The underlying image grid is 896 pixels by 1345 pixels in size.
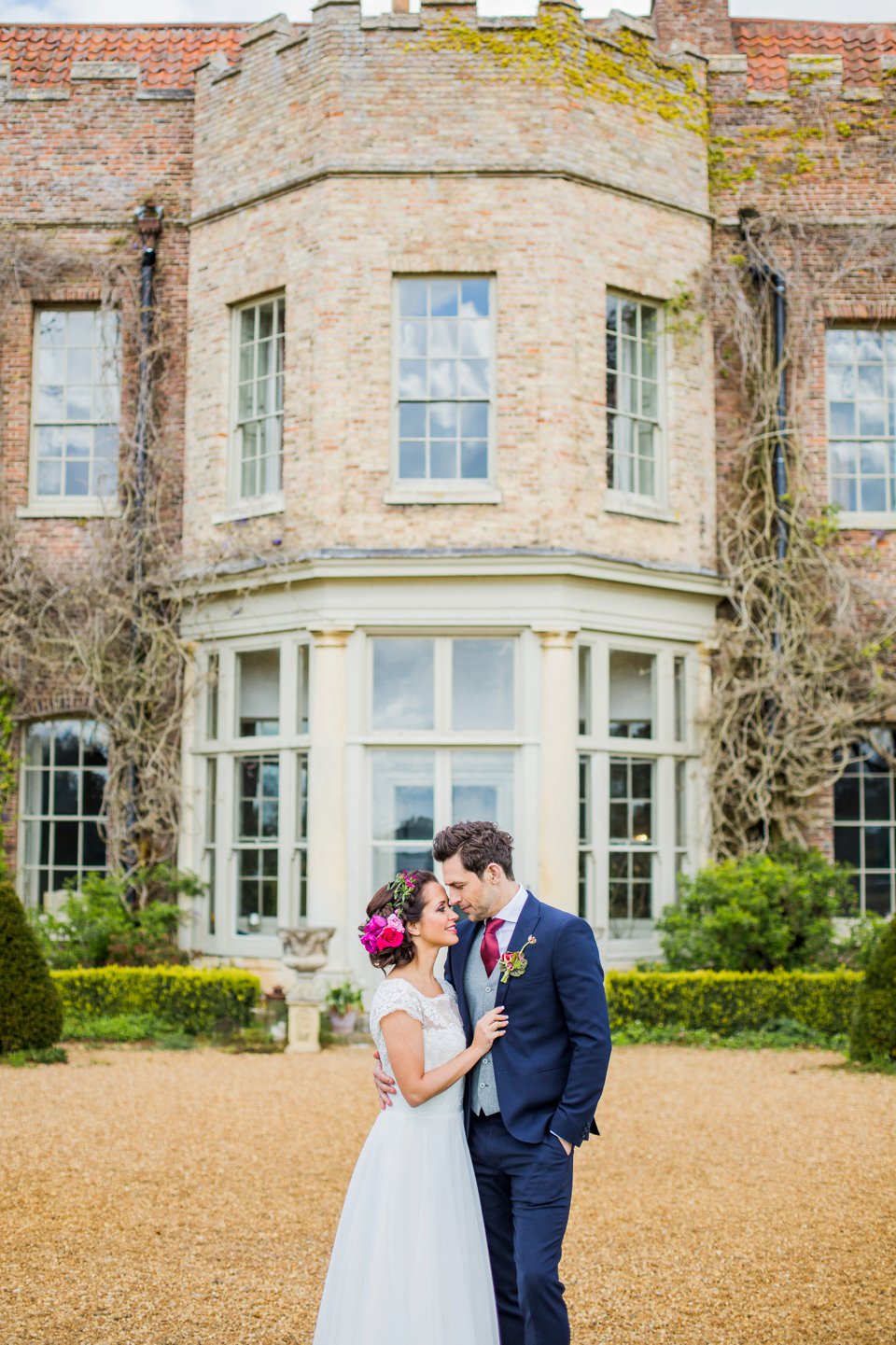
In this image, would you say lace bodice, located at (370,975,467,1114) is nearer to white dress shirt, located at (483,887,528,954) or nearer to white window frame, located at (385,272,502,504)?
white dress shirt, located at (483,887,528,954)

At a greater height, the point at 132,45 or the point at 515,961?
the point at 132,45

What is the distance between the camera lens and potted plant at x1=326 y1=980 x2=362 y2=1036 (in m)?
11.5

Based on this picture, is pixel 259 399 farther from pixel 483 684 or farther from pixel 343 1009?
pixel 343 1009

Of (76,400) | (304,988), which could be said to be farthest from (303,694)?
(76,400)

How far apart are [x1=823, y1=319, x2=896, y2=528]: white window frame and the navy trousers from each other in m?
10.5

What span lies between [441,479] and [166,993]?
4907mm

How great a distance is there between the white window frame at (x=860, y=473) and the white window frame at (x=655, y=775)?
2.11 metres

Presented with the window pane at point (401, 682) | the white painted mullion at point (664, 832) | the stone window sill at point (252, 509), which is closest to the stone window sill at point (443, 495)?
the stone window sill at point (252, 509)

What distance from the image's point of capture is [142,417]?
45.8 ft

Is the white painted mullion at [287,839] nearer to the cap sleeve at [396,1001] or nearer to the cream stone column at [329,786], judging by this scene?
the cream stone column at [329,786]

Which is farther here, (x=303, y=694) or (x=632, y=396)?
A: (x=632, y=396)

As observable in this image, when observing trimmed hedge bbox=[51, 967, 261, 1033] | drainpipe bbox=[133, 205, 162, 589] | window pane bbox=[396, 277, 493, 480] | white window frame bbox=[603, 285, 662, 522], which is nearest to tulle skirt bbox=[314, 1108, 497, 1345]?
trimmed hedge bbox=[51, 967, 261, 1033]

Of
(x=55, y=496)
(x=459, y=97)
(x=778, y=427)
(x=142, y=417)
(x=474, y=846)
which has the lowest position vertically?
(x=474, y=846)

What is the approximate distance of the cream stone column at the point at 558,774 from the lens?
39.7 ft
